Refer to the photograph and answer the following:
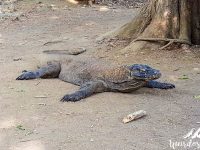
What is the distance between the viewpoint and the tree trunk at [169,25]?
7.73 metres

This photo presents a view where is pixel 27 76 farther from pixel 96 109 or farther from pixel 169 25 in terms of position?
pixel 169 25

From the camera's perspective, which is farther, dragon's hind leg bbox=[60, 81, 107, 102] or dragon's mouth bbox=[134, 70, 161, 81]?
dragon's mouth bbox=[134, 70, 161, 81]

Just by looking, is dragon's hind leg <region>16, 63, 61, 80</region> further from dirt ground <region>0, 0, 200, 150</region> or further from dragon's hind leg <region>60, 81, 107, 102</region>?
dragon's hind leg <region>60, 81, 107, 102</region>

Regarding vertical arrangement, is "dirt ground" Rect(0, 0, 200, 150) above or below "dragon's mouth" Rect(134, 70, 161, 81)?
below

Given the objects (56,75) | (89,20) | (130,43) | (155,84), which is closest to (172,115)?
(155,84)

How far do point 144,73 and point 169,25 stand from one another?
265 centimetres

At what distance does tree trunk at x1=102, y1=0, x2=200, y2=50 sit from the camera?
7730mm

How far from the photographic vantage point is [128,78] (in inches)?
218

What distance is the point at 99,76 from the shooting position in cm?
576

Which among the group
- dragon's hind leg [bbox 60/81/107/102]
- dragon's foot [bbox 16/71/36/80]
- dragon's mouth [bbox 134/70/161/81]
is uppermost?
dragon's mouth [bbox 134/70/161/81]

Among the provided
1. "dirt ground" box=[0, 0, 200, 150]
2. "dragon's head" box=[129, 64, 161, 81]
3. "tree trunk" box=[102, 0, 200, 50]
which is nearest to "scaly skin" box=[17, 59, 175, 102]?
"dragon's head" box=[129, 64, 161, 81]

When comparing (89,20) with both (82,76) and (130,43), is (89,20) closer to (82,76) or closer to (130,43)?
(130,43)

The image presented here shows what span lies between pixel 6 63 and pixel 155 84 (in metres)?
2.65

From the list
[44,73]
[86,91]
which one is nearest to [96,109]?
[86,91]
